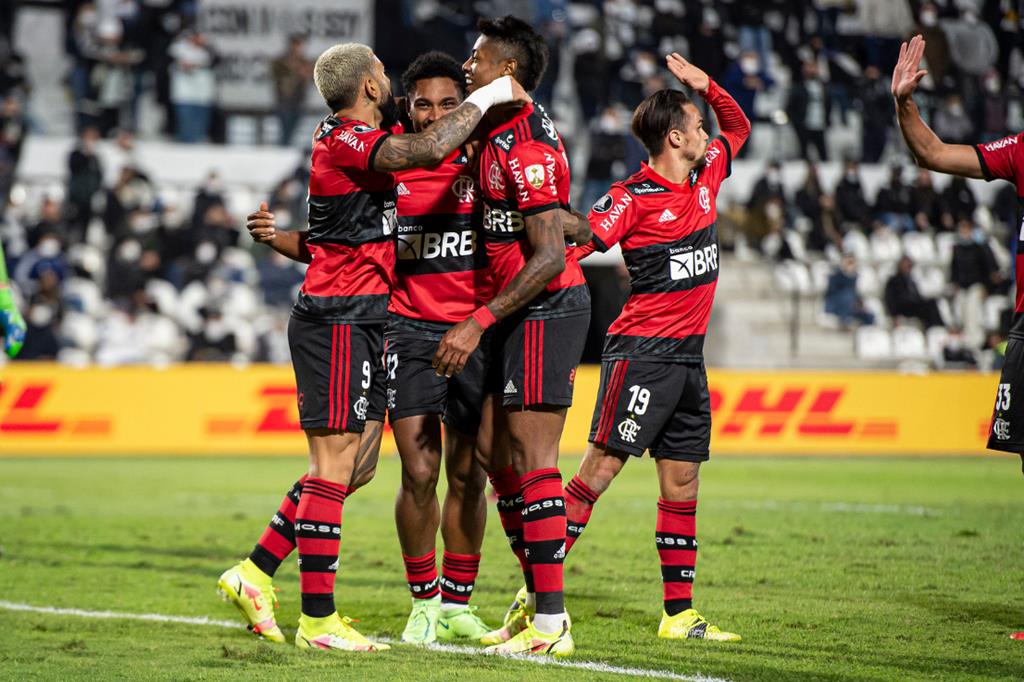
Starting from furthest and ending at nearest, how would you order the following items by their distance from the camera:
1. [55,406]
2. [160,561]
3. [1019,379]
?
1. [55,406]
2. [160,561]
3. [1019,379]

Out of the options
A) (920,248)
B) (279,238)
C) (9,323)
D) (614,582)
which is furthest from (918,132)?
(920,248)

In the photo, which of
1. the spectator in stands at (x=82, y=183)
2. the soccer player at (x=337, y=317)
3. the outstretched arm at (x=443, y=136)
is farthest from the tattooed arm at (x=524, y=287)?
the spectator in stands at (x=82, y=183)

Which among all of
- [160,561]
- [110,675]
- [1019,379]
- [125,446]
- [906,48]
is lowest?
[125,446]

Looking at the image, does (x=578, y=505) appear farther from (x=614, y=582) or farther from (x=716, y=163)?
(x=716, y=163)

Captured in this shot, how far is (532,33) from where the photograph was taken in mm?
5578

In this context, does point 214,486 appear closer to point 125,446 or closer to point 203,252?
point 125,446

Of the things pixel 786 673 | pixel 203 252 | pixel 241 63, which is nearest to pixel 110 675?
pixel 786 673

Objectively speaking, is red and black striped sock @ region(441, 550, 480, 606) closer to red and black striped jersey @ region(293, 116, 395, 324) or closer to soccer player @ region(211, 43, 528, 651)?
soccer player @ region(211, 43, 528, 651)

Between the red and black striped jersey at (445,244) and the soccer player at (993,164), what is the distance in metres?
1.86

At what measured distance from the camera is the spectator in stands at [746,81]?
22047 millimetres

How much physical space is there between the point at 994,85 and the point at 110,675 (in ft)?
63.9

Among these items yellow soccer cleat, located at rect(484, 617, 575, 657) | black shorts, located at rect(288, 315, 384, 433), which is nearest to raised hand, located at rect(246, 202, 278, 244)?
black shorts, located at rect(288, 315, 384, 433)

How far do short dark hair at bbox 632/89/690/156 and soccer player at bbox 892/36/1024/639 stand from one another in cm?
98

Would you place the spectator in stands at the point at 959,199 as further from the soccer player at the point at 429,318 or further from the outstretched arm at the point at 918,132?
the soccer player at the point at 429,318
